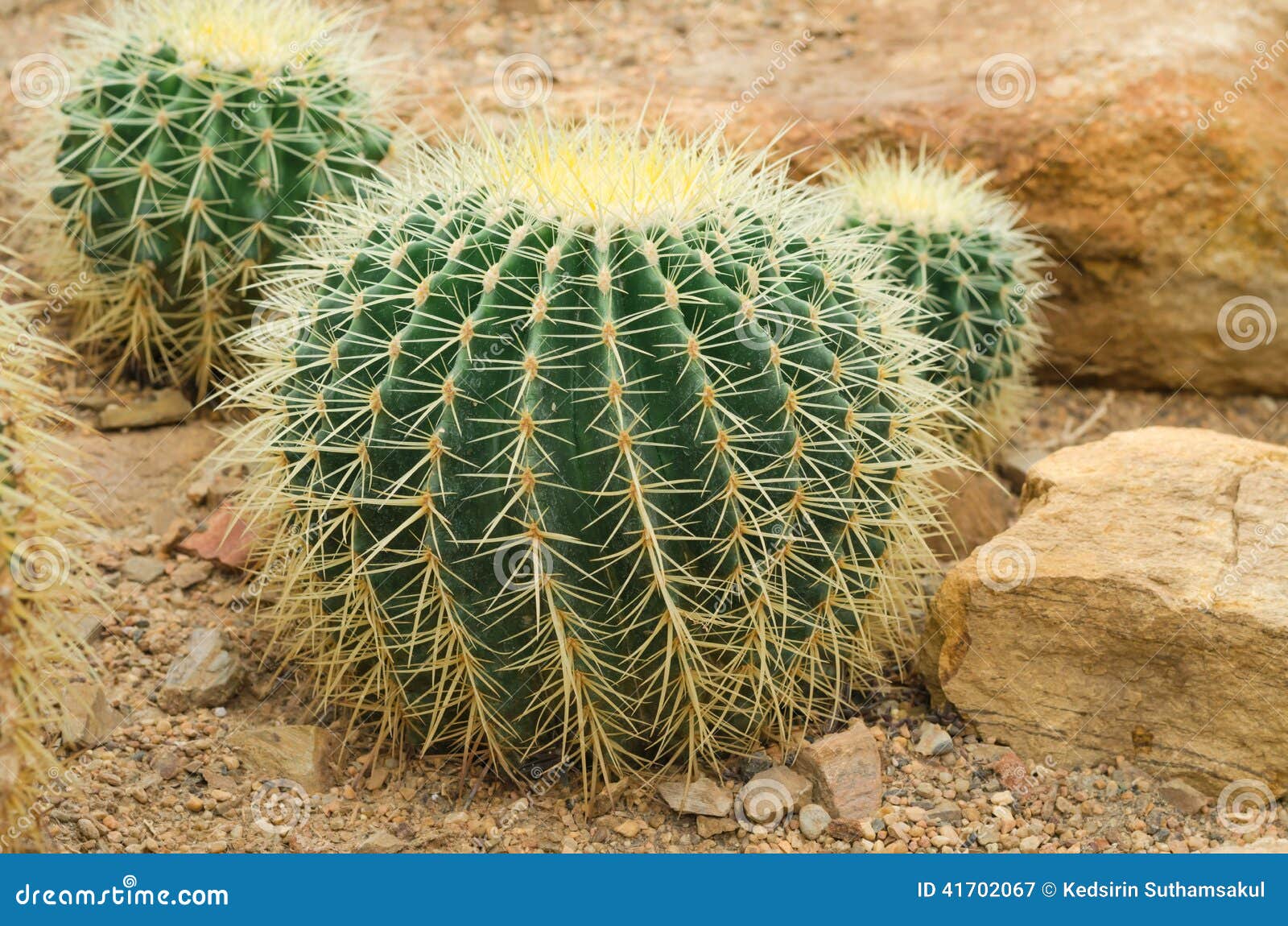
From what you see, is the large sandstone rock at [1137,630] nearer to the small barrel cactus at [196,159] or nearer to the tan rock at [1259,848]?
the tan rock at [1259,848]

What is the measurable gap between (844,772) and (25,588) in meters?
1.99

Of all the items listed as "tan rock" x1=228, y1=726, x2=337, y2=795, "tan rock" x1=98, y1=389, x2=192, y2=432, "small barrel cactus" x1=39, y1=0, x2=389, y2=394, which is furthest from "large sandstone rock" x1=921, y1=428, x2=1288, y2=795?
Result: "tan rock" x1=98, y1=389, x2=192, y2=432

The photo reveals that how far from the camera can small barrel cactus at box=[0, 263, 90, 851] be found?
7.63 feet

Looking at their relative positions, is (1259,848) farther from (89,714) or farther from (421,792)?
(89,714)

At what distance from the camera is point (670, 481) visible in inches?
118

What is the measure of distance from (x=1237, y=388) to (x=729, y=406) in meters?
3.98

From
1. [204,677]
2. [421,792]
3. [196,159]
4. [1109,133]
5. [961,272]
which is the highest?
[1109,133]

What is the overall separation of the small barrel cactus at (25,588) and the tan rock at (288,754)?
85 cm

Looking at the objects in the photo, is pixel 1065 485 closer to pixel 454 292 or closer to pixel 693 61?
pixel 454 292

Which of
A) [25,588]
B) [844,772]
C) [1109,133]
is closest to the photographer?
[25,588]

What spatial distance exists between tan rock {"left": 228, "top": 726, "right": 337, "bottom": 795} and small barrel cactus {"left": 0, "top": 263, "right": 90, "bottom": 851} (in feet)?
2.79

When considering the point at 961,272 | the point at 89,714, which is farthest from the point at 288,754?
the point at 961,272

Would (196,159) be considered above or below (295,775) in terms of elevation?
above

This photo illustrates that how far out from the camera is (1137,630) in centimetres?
351
